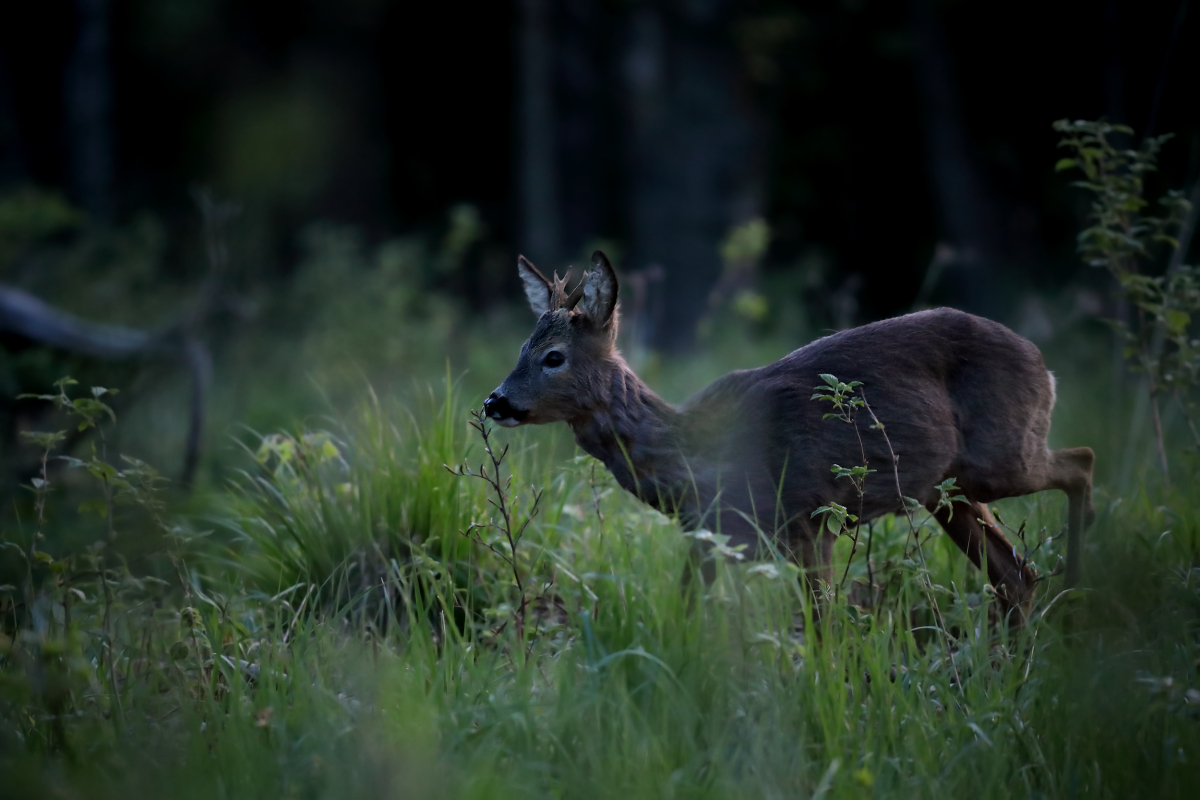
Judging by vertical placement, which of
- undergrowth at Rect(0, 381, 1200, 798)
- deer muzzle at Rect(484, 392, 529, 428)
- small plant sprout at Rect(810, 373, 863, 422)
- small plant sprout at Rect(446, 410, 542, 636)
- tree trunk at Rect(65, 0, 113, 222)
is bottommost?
undergrowth at Rect(0, 381, 1200, 798)

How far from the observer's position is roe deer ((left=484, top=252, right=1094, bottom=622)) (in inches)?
167

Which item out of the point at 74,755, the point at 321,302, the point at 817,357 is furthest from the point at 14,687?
the point at 321,302

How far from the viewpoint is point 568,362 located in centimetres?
442

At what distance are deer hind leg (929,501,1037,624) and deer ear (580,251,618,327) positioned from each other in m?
1.53

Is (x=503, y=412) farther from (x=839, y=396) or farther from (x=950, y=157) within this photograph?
(x=950, y=157)

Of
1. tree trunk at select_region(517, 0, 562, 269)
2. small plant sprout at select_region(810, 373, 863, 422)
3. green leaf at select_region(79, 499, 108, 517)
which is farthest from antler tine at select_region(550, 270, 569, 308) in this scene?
tree trunk at select_region(517, 0, 562, 269)

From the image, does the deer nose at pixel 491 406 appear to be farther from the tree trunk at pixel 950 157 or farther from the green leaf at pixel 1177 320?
the tree trunk at pixel 950 157

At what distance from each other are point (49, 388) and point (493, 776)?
6218mm

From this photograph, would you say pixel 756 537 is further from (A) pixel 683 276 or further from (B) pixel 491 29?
(B) pixel 491 29

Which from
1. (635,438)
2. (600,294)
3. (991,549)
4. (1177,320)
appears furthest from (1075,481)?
(600,294)

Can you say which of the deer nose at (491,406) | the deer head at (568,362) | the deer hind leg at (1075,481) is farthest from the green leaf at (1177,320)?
the deer nose at (491,406)

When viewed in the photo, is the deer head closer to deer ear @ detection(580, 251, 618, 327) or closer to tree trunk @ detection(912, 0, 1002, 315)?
deer ear @ detection(580, 251, 618, 327)

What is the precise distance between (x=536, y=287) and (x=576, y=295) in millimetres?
422

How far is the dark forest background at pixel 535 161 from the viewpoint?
11.6 m
